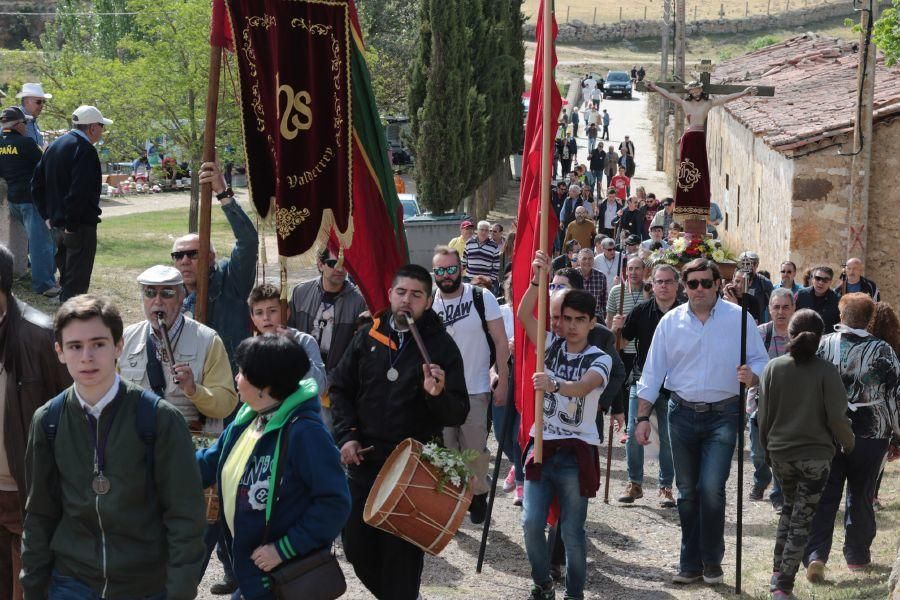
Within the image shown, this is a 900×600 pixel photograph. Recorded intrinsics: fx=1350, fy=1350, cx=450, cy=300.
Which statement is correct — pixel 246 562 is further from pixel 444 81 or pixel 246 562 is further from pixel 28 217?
pixel 444 81

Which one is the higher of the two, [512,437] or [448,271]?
[448,271]

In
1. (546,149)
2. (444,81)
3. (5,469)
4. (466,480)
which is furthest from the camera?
(444,81)

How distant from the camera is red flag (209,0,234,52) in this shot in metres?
7.53

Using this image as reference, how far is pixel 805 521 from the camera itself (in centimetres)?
805

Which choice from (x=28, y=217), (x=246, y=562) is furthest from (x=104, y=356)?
(x=28, y=217)

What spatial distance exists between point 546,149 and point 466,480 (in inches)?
85.4

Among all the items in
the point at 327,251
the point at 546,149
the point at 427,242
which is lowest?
the point at 427,242

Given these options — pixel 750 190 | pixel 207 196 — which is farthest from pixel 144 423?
pixel 750 190

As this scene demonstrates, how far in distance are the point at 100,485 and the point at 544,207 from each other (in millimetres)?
3784

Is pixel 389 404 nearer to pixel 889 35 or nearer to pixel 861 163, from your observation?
pixel 861 163

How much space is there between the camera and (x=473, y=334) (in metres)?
9.38

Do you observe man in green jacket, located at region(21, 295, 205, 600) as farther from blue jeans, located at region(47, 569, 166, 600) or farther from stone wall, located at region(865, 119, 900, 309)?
stone wall, located at region(865, 119, 900, 309)

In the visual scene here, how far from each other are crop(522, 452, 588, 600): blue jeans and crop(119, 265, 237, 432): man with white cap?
1.96 metres

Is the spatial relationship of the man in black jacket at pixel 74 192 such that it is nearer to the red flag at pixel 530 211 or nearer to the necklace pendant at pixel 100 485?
the red flag at pixel 530 211
